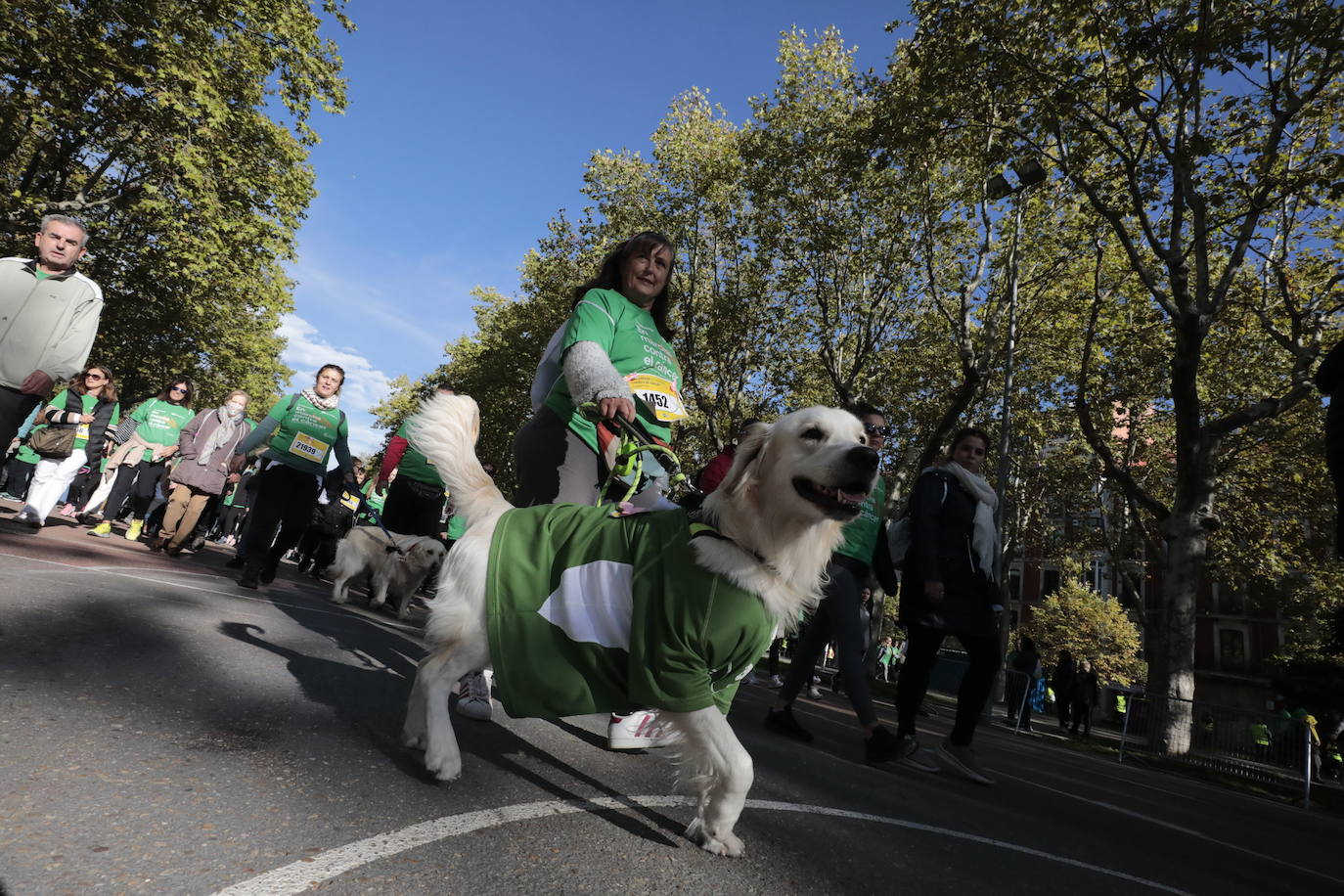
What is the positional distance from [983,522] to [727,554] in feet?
11.1

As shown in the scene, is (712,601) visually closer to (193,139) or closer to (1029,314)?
(193,139)

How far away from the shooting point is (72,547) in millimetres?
7477

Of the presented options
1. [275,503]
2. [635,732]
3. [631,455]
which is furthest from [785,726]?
[275,503]

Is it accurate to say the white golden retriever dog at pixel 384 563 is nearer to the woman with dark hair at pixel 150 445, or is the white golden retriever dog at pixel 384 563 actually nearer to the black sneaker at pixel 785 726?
the woman with dark hair at pixel 150 445

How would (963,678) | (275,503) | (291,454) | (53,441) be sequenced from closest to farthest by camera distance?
1. (963,678)
2. (291,454)
3. (275,503)
4. (53,441)

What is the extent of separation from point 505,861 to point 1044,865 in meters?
2.44

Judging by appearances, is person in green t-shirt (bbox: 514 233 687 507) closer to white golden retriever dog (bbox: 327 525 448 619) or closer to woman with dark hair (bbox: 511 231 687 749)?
woman with dark hair (bbox: 511 231 687 749)

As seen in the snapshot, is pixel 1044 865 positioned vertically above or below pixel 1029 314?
below

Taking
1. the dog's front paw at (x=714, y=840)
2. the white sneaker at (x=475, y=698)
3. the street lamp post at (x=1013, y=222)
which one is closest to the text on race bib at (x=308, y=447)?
the white sneaker at (x=475, y=698)

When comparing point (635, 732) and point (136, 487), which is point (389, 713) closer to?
point (635, 732)

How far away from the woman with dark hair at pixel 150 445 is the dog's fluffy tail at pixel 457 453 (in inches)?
353

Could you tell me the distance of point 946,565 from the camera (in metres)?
5.18

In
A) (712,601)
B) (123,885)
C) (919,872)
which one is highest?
(712,601)

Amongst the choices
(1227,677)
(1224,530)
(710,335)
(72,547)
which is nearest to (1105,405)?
(1224,530)
